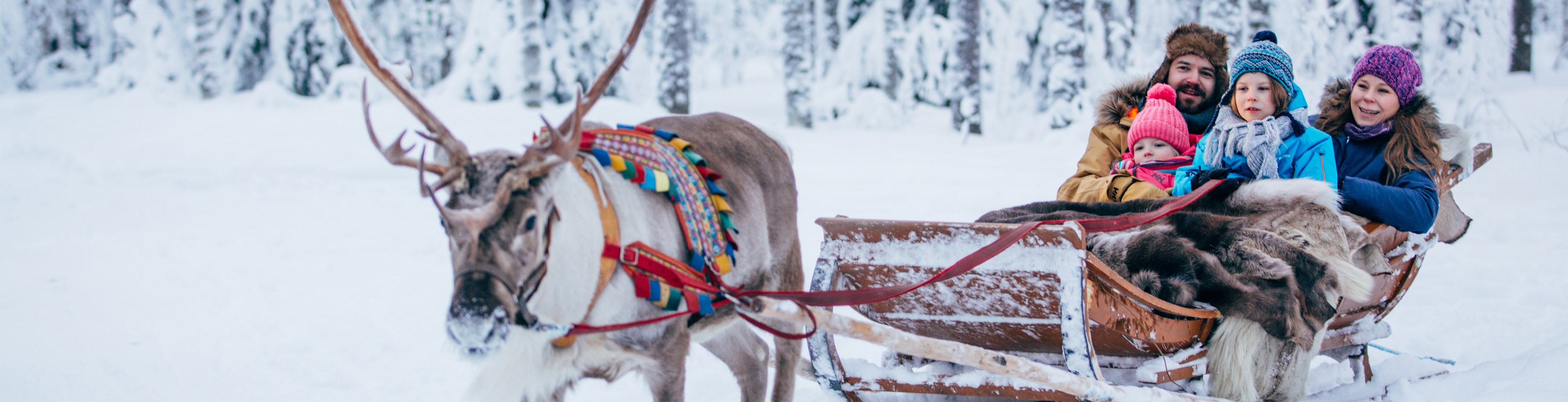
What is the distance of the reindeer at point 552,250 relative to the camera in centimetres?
191

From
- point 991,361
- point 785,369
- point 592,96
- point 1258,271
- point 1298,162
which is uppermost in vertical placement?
point 592,96

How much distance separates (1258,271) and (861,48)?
1537 centimetres

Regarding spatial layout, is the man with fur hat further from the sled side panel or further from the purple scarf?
the sled side panel

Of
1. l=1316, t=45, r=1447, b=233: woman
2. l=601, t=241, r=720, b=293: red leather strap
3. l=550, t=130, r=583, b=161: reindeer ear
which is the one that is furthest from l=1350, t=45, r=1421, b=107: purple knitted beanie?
l=550, t=130, r=583, b=161: reindeer ear

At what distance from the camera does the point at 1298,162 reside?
131 inches

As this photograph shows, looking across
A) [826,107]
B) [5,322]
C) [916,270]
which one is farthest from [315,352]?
[826,107]

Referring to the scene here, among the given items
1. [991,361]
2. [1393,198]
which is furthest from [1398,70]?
[991,361]

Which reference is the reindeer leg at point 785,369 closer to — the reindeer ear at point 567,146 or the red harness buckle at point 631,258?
the red harness buckle at point 631,258

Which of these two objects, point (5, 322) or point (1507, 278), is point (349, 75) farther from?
point (1507, 278)

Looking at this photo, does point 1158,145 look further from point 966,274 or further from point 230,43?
point 230,43

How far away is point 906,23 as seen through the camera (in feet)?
58.5

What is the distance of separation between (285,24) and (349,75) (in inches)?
84.2

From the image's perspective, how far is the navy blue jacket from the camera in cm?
316

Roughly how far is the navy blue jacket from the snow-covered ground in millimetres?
644
